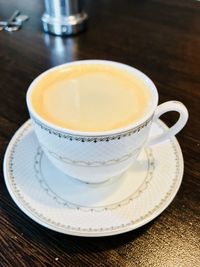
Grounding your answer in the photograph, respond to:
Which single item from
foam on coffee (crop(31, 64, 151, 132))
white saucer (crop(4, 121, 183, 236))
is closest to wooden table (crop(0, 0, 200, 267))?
white saucer (crop(4, 121, 183, 236))

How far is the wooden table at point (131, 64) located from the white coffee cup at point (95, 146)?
0.07m

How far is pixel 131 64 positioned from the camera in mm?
684

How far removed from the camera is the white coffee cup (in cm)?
33

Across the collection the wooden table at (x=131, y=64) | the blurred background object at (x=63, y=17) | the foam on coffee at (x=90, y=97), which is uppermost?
the foam on coffee at (x=90, y=97)

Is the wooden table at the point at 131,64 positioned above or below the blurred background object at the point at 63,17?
below

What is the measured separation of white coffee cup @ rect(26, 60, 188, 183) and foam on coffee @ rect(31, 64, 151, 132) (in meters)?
0.01

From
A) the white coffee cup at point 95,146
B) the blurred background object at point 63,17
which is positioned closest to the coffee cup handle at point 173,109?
the white coffee cup at point 95,146

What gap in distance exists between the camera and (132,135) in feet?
1.14

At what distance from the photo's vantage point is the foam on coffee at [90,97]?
→ 1.18 feet

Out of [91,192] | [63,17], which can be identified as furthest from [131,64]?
[91,192]

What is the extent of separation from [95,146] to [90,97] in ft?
0.26

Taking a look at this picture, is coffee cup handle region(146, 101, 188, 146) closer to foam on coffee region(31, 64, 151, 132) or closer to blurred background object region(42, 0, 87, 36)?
foam on coffee region(31, 64, 151, 132)

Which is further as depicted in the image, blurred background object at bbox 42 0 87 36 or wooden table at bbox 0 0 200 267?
blurred background object at bbox 42 0 87 36

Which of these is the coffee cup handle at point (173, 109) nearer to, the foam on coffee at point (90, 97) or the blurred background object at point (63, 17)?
the foam on coffee at point (90, 97)
